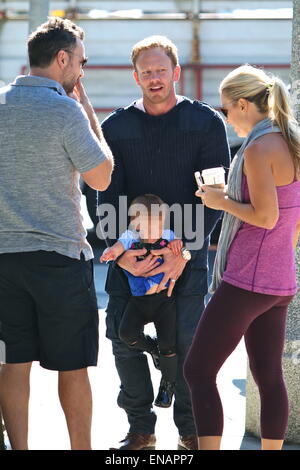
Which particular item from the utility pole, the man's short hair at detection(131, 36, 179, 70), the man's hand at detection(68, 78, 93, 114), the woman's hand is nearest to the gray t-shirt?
the man's hand at detection(68, 78, 93, 114)

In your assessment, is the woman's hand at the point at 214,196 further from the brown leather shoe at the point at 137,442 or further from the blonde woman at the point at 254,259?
the brown leather shoe at the point at 137,442

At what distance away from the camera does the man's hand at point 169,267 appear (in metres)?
3.90

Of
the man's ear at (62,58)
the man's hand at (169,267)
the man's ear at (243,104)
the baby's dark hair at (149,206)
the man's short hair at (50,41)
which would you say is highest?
the man's short hair at (50,41)

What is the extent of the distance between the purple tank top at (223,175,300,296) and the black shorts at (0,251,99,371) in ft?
1.80

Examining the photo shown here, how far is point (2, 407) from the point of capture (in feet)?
11.6

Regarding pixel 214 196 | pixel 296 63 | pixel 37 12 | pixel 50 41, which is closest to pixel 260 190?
pixel 214 196

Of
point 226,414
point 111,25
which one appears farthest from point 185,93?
point 226,414

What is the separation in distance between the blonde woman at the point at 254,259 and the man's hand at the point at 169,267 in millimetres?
459

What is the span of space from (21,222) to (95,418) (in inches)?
58.4

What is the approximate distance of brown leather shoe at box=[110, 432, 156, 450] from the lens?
4.05m

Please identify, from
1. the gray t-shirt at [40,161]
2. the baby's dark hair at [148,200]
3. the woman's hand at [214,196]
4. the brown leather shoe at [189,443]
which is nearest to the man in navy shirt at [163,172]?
the brown leather shoe at [189,443]

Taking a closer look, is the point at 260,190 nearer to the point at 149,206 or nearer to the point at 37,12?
the point at 149,206

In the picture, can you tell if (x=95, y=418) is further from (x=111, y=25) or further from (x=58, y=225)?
(x=111, y=25)

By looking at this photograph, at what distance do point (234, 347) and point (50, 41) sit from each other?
131cm
